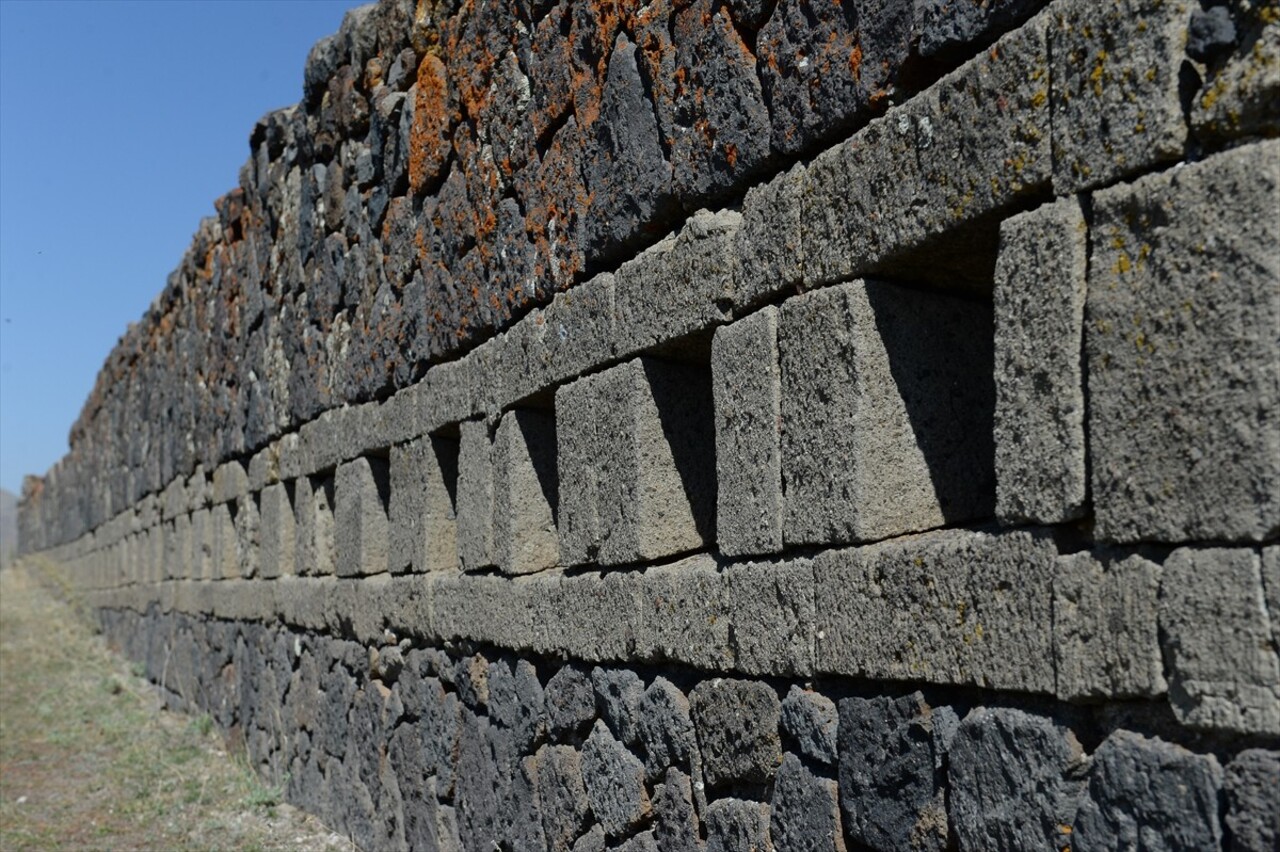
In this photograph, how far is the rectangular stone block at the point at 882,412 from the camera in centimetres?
249

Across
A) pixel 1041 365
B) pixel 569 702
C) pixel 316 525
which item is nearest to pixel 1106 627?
pixel 1041 365

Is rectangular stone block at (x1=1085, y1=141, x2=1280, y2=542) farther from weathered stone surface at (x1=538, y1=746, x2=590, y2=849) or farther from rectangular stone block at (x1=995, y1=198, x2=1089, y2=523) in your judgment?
weathered stone surface at (x1=538, y1=746, x2=590, y2=849)

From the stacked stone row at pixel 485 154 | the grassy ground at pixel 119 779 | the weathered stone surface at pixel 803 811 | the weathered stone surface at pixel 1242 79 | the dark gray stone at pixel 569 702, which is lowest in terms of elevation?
the grassy ground at pixel 119 779

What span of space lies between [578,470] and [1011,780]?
174 centimetres

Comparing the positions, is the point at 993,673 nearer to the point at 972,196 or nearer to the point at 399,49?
the point at 972,196

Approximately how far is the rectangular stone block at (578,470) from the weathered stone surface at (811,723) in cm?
94

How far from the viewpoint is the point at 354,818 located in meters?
5.47

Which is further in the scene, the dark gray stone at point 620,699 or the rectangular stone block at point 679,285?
the dark gray stone at point 620,699

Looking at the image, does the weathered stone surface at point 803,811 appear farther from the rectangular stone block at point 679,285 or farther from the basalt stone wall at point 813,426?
the rectangular stone block at point 679,285

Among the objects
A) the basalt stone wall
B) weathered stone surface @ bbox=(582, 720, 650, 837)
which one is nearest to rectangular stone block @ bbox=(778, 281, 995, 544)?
the basalt stone wall

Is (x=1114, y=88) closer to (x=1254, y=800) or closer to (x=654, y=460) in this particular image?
(x=1254, y=800)

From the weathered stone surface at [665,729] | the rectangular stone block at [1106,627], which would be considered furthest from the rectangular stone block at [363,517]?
the rectangular stone block at [1106,627]

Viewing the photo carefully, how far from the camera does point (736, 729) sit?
285 cm

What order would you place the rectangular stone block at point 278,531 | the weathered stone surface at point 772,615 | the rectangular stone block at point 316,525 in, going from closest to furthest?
the weathered stone surface at point 772,615 → the rectangular stone block at point 316,525 → the rectangular stone block at point 278,531
